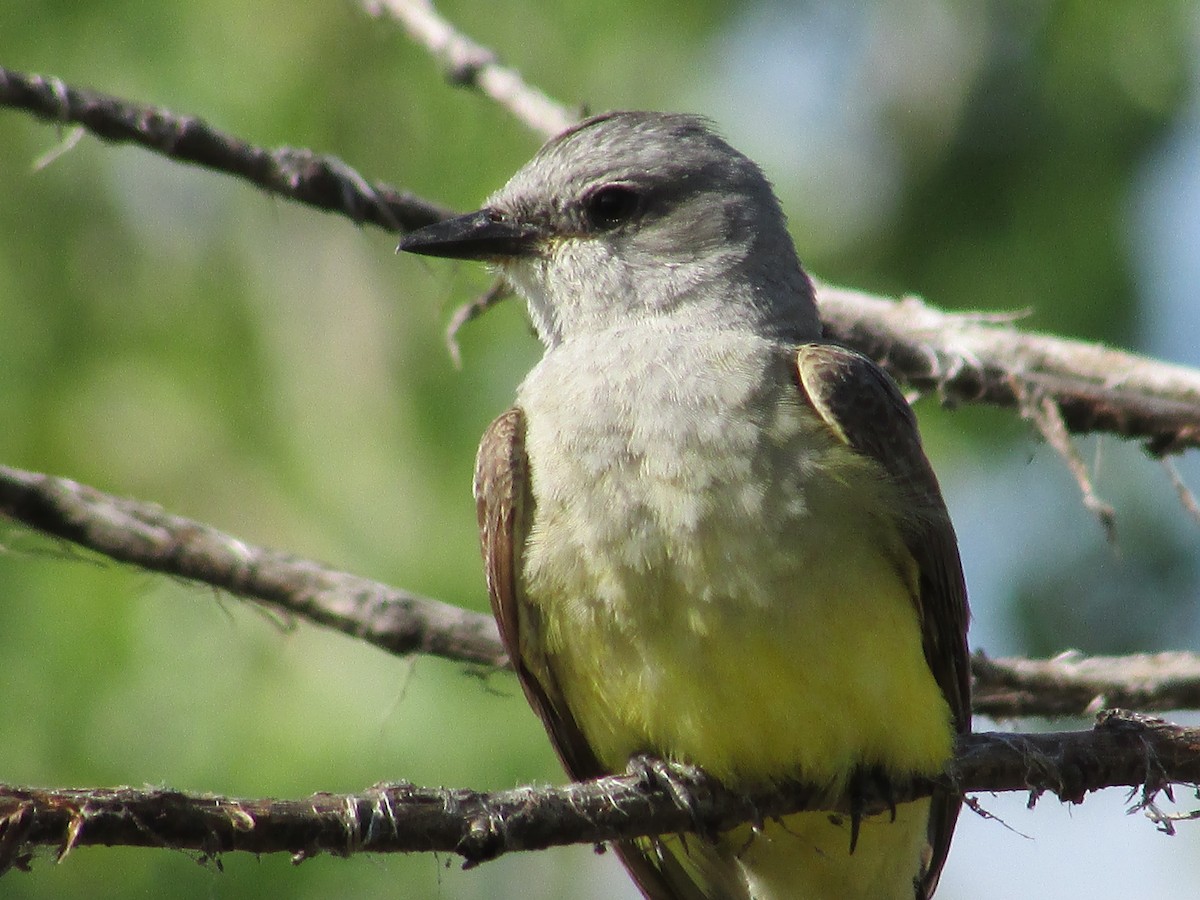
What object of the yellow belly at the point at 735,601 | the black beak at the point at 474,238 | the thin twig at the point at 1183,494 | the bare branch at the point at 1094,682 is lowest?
the yellow belly at the point at 735,601

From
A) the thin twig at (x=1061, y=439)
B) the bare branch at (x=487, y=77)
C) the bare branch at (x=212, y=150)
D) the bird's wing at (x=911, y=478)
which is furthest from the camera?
the bare branch at (x=487, y=77)

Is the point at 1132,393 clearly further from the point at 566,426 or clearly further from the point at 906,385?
the point at 566,426

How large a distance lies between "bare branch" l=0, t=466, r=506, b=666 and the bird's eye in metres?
1.25

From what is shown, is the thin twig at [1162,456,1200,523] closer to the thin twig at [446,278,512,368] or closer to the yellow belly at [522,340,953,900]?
the yellow belly at [522,340,953,900]

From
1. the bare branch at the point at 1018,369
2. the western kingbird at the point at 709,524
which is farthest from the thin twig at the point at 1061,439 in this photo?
the western kingbird at the point at 709,524

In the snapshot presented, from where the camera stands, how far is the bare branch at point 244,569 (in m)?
4.38

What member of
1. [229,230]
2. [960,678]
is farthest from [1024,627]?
[229,230]

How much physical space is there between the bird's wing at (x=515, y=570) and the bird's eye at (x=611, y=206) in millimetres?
700

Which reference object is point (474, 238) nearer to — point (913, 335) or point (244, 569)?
point (244, 569)

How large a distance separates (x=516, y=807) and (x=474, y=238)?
2053 millimetres

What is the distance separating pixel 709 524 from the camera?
12.0 feet

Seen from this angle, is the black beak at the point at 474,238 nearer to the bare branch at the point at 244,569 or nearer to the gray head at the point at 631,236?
the gray head at the point at 631,236

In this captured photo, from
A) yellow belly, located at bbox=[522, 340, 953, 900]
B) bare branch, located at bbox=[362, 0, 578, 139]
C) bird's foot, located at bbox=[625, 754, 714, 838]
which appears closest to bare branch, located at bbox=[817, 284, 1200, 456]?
yellow belly, located at bbox=[522, 340, 953, 900]

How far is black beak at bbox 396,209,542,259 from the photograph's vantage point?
14.8 ft
